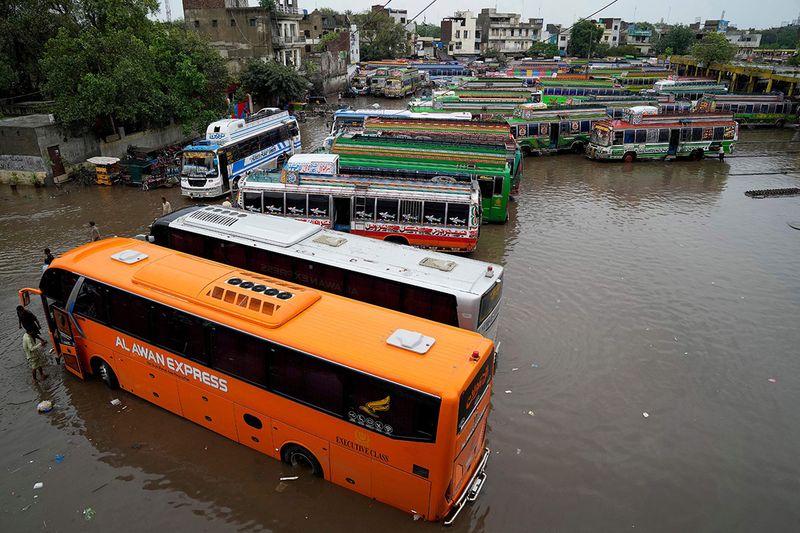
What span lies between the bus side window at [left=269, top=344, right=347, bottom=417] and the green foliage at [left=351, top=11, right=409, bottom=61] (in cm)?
8606

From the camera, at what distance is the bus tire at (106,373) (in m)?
10.2

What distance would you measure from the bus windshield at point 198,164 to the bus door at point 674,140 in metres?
26.9

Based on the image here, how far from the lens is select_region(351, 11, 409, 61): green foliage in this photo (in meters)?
85.3

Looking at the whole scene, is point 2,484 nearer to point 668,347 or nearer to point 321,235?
point 321,235

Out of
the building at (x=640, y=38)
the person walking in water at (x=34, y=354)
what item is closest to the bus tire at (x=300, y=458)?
the person walking in water at (x=34, y=354)

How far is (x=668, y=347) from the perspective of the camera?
485 inches

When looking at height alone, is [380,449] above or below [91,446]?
above

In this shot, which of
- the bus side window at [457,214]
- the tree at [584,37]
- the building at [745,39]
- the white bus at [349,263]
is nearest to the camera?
the white bus at [349,263]

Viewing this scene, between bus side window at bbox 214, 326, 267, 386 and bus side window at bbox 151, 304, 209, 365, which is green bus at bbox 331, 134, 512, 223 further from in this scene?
bus side window at bbox 214, 326, 267, 386

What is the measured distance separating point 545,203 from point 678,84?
38.3 metres

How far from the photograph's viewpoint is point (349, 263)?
1080cm

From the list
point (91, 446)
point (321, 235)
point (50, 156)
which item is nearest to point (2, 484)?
point (91, 446)

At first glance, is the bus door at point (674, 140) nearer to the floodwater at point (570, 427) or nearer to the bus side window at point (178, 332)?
the floodwater at point (570, 427)

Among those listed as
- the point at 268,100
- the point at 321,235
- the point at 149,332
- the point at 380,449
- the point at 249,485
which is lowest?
the point at 249,485
